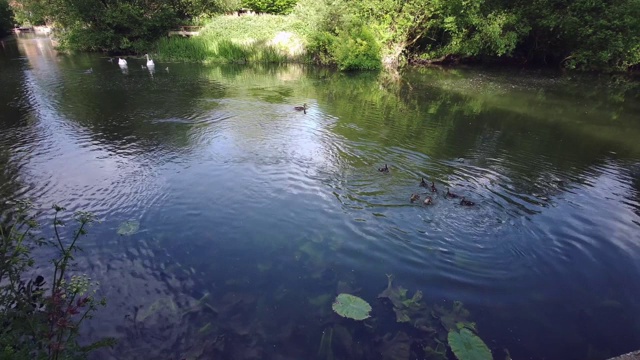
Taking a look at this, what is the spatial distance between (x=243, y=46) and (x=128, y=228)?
80.5 feet

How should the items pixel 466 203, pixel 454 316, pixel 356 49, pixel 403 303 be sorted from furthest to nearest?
pixel 356 49, pixel 466 203, pixel 403 303, pixel 454 316

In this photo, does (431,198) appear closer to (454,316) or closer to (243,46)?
(454,316)

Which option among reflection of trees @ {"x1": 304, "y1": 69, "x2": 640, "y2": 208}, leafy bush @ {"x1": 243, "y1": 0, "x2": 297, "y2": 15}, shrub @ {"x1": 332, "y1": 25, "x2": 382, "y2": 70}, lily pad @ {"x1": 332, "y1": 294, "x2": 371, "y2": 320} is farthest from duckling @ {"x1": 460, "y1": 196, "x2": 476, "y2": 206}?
leafy bush @ {"x1": 243, "y1": 0, "x2": 297, "y2": 15}

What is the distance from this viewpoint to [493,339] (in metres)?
5.62

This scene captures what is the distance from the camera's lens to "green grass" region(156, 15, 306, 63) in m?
29.5

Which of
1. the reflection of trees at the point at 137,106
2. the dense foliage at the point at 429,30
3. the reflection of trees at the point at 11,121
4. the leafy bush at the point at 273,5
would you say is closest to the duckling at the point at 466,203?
the reflection of trees at the point at 137,106

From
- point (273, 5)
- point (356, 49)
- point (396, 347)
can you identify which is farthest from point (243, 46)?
point (396, 347)

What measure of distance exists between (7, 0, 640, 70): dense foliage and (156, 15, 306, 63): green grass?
402mm

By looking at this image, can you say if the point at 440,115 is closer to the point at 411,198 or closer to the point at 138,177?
the point at 411,198

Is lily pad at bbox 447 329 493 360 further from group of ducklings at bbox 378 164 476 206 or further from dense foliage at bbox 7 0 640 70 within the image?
dense foliage at bbox 7 0 640 70

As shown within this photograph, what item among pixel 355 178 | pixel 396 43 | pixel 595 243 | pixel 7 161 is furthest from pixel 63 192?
pixel 396 43

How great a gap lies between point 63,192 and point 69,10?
3067 cm

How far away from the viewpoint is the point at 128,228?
8.08 metres

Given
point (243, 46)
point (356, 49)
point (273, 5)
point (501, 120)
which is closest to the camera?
point (501, 120)
